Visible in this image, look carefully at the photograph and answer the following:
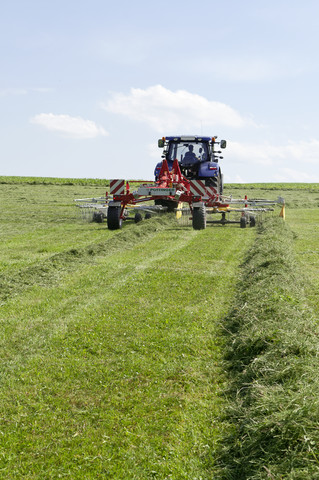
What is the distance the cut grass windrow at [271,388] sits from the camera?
2.74m

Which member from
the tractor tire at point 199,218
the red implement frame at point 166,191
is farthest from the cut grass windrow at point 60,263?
the tractor tire at point 199,218

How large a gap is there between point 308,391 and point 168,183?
11.3m

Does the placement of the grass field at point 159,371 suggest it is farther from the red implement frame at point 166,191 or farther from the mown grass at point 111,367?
the red implement frame at point 166,191

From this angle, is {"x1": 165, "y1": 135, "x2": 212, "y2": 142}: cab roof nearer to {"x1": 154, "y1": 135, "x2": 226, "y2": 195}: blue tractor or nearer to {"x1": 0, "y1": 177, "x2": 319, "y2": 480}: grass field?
{"x1": 154, "y1": 135, "x2": 226, "y2": 195}: blue tractor

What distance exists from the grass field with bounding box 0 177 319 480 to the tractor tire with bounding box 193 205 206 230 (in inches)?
216

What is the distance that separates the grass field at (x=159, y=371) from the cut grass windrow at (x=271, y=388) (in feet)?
0.04

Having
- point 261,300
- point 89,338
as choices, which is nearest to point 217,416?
point 89,338

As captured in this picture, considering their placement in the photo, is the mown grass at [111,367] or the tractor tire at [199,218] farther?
the tractor tire at [199,218]

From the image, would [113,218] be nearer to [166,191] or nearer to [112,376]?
[166,191]

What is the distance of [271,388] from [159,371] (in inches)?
42.3

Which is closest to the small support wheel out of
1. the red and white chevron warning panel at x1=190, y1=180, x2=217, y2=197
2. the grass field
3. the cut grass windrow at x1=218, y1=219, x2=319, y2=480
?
the red and white chevron warning panel at x1=190, y1=180, x2=217, y2=197

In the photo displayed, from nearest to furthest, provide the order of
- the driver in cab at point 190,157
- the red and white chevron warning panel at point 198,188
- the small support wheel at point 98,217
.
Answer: the red and white chevron warning panel at point 198,188
the small support wheel at point 98,217
the driver in cab at point 190,157

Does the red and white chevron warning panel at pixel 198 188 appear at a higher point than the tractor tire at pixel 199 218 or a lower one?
higher

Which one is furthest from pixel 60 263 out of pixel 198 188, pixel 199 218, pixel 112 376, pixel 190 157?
pixel 190 157
